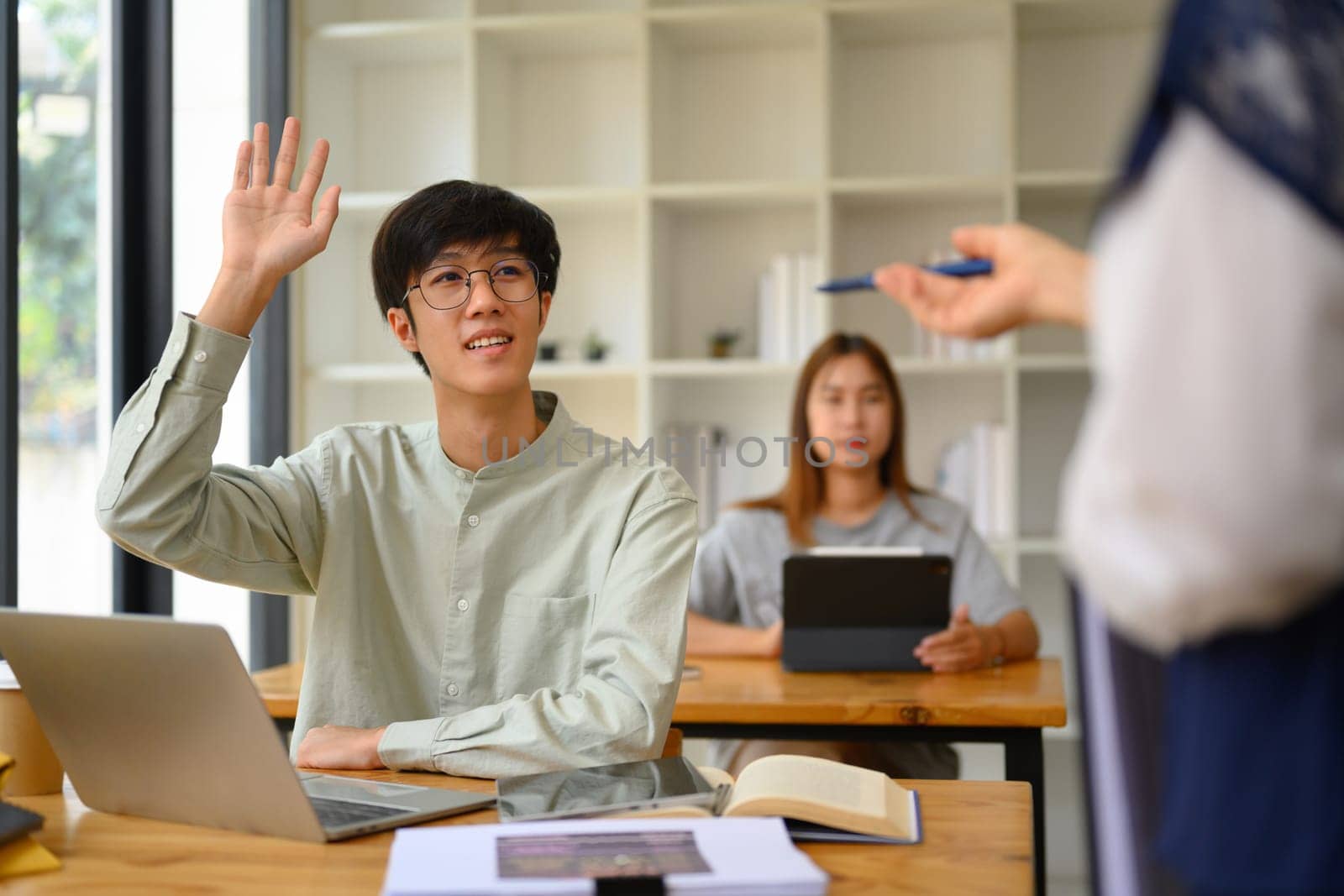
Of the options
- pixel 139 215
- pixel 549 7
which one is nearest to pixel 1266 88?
pixel 139 215

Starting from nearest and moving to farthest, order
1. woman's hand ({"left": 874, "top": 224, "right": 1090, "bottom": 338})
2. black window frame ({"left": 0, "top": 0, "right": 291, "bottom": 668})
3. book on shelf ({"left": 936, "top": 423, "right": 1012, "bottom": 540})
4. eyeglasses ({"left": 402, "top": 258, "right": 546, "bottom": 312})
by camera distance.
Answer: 1. woman's hand ({"left": 874, "top": 224, "right": 1090, "bottom": 338})
2. eyeglasses ({"left": 402, "top": 258, "right": 546, "bottom": 312})
3. black window frame ({"left": 0, "top": 0, "right": 291, "bottom": 668})
4. book on shelf ({"left": 936, "top": 423, "right": 1012, "bottom": 540})

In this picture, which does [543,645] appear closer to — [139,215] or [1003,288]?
[1003,288]

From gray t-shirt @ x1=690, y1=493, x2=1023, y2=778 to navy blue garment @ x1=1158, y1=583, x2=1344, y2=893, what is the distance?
229 cm

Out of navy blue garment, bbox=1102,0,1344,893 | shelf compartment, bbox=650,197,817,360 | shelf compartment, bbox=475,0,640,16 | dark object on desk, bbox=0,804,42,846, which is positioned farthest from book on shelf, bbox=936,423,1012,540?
navy blue garment, bbox=1102,0,1344,893

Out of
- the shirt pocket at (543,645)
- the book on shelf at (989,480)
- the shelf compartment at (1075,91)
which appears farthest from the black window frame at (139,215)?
the shelf compartment at (1075,91)

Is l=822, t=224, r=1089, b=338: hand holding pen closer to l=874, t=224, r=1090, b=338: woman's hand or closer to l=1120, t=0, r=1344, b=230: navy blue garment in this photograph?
l=874, t=224, r=1090, b=338: woman's hand

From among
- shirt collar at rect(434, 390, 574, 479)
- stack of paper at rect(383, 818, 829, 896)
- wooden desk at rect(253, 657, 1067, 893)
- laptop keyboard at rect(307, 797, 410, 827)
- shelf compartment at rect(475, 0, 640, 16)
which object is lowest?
wooden desk at rect(253, 657, 1067, 893)

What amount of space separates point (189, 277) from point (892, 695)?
2012 millimetres

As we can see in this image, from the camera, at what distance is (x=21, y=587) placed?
8.18ft

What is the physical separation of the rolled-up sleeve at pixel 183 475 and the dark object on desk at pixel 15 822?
476 millimetres

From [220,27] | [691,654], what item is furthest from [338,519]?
[220,27]

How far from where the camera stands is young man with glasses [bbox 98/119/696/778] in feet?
4.85

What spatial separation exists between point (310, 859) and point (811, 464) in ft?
7.03

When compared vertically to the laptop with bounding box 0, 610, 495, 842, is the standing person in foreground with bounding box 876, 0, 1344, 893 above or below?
above
